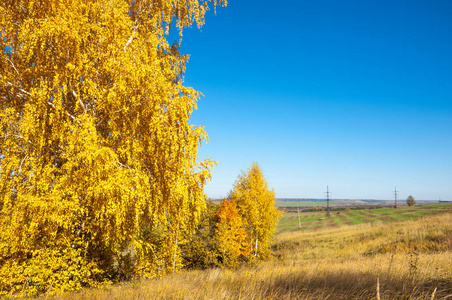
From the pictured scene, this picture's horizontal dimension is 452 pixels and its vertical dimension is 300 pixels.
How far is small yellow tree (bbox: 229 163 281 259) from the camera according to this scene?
28.0m

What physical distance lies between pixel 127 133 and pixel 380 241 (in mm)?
24733

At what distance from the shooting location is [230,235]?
1044 inches

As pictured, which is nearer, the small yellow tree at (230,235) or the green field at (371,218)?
the small yellow tree at (230,235)

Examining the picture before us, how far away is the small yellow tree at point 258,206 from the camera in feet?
92.0

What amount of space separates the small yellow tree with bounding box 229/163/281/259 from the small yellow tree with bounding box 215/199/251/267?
1.19 m

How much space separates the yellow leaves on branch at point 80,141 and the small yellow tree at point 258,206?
70.7ft

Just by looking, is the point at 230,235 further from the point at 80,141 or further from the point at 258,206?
the point at 80,141

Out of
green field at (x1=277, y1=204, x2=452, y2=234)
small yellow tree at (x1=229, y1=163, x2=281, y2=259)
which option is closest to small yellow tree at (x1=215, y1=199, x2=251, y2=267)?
small yellow tree at (x1=229, y1=163, x2=281, y2=259)

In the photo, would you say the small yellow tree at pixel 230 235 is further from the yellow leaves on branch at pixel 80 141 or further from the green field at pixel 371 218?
the green field at pixel 371 218

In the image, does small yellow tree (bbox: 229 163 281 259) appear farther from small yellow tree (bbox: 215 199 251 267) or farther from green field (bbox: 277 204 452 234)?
green field (bbox: 277 204 452 234)

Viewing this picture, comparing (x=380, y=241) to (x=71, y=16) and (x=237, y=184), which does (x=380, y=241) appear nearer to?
(x=237, y=184)

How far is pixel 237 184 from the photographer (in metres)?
29.7

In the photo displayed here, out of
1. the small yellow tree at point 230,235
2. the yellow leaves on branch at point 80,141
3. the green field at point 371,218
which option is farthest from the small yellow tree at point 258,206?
the green field at point 371,218

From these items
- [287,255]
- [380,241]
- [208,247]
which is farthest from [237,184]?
[380,241]
